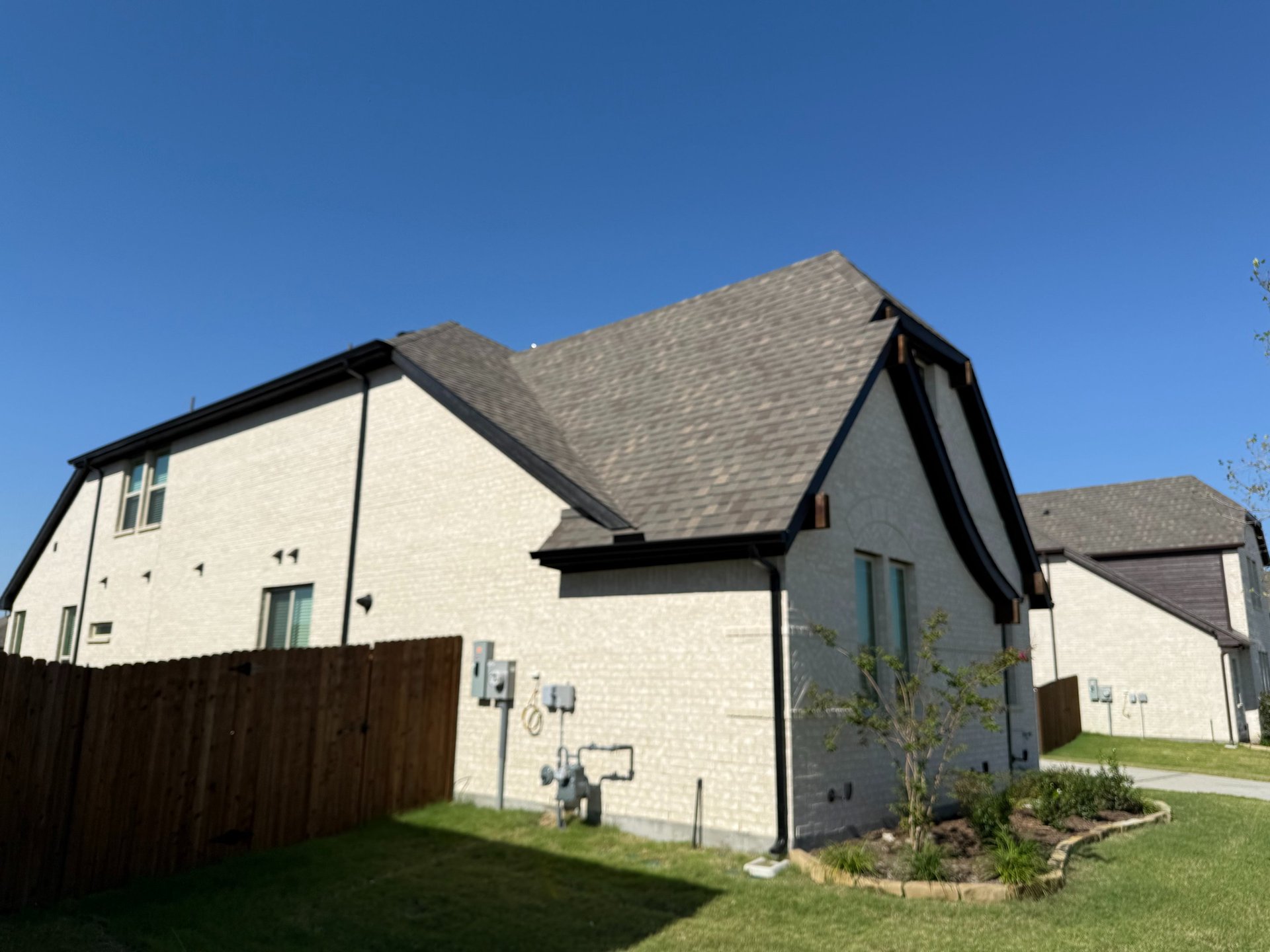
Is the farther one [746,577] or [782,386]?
[782,386]

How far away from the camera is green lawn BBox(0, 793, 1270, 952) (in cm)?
686

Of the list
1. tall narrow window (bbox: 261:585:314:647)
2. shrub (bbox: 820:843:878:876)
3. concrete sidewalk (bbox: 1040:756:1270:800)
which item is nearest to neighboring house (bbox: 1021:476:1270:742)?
concrete sidewalk (bbox: 1040:756:1270:800)

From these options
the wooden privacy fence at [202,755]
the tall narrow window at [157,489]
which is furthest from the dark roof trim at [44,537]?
the wooden privacy fence at [202,755]

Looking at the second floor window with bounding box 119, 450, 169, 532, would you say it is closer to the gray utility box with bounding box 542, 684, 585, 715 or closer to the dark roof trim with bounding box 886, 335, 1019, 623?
the gray utility box with bounding box 542, 684, 585, 715

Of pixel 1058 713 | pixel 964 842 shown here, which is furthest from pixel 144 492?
pixel 1058 713

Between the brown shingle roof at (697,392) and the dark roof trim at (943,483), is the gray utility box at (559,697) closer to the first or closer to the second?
the brown shingle roof at (697,392)

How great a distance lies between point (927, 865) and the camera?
841cm

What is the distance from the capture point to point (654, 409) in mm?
13688

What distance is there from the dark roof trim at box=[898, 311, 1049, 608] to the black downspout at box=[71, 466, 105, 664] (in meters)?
19.9

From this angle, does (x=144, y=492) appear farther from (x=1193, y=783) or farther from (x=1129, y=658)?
(x=1129, y=658)

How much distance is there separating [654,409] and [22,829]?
366 inches

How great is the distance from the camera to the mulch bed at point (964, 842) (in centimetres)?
861

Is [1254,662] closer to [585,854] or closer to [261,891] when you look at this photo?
[585,854]

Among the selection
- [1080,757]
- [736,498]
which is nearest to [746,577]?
[736,498]
